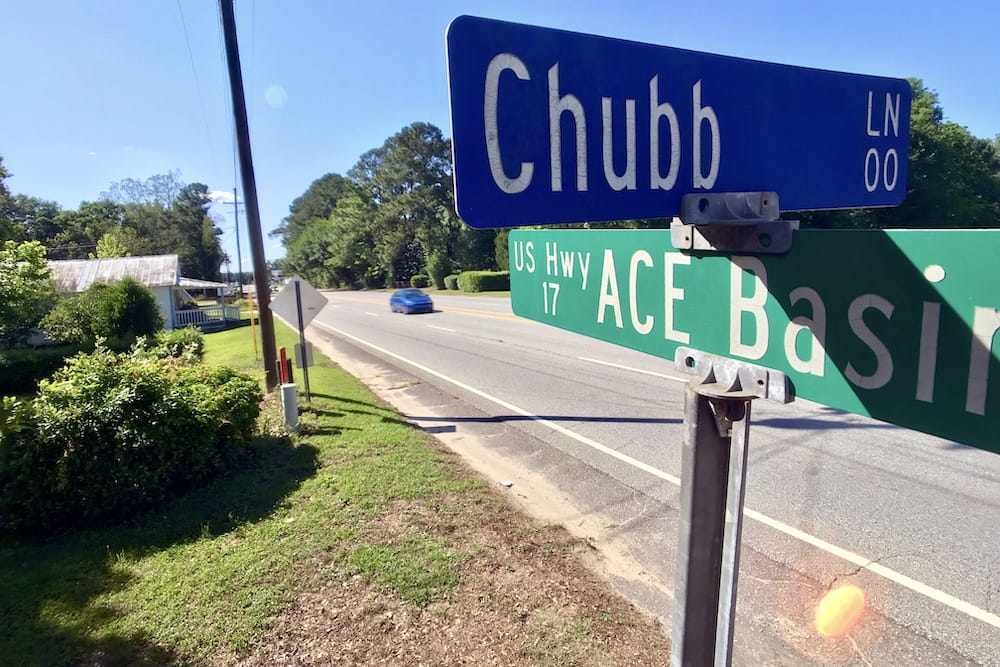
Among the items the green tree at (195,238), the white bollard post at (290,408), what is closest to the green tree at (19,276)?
the white bollard post at (290,408)

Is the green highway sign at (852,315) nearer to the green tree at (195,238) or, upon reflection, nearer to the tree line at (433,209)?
the tree line at (433,209)

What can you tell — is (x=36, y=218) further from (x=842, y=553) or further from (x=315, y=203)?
(x=842, y=553)

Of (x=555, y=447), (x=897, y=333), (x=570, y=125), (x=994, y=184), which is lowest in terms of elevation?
(x=555, y=447)

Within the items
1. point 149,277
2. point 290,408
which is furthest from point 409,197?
point 290,408

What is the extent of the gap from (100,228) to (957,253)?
8489cm

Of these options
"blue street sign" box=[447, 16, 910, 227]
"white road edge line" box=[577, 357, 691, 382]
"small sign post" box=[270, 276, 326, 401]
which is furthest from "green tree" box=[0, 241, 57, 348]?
"blue street sign" box=[447, 16, 910, 227]

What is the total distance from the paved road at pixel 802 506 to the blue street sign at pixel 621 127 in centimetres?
292

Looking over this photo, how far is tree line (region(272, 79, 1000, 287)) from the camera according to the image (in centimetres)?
3195

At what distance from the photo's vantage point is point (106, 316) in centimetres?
2009

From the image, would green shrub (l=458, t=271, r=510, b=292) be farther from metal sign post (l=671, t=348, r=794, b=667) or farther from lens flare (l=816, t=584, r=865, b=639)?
metal sign post (l=671, t=348, r=794, b=667)

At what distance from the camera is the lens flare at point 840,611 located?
324cm

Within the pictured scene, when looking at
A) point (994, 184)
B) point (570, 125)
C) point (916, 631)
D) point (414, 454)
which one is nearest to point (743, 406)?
point (570, 125)

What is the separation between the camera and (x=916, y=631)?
10.4ft

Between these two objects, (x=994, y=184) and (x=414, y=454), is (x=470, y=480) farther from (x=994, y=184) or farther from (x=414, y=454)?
(x=994, y=184)
